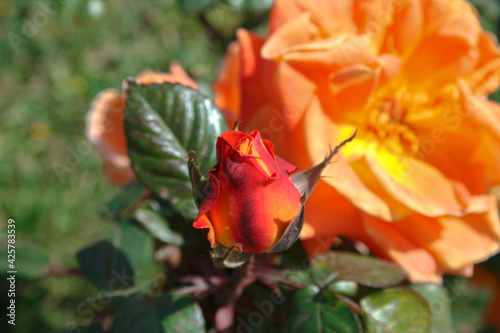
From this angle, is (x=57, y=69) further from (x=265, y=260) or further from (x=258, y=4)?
(x=265, y=260)

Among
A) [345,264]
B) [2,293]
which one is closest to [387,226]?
[345,264]

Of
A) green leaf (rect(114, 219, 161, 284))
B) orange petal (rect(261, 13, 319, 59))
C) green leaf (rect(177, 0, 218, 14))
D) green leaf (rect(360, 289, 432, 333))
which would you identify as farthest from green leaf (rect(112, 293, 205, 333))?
green leaf (rect(177, 0, 218, 14))

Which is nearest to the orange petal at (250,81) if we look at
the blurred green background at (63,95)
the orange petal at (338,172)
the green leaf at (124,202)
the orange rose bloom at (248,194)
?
the orange petal at (338,172)

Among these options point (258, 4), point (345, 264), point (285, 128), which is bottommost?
point (345, 264)

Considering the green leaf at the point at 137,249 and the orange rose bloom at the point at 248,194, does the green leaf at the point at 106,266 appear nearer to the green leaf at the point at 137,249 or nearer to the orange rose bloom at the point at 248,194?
the green leaf at the point at 137,249

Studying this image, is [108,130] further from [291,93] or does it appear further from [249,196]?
[249,196]

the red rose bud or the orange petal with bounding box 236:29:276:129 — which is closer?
the red rose bud

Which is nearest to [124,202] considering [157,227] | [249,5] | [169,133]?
[157,227]

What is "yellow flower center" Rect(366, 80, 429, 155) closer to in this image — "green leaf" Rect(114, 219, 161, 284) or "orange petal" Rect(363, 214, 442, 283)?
"orange petal" Rect(363, 214, 442, 283)
